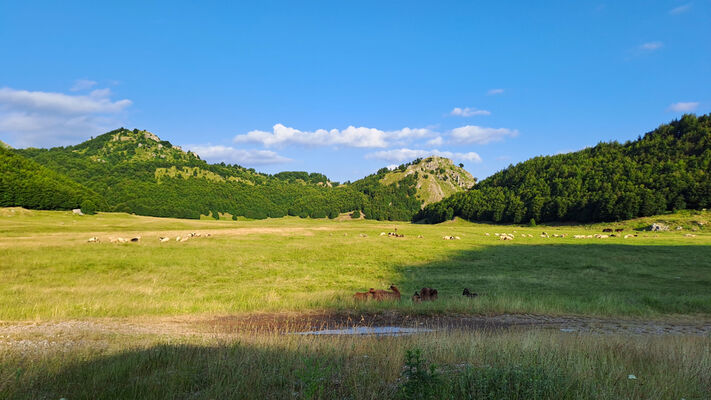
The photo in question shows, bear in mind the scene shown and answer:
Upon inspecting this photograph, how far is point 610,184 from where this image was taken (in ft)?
358

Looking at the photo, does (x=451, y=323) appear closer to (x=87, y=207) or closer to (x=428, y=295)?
(x=428, y=295)

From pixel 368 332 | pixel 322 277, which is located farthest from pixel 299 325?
pixel 322 277

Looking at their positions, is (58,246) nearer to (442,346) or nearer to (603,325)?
(442,346)

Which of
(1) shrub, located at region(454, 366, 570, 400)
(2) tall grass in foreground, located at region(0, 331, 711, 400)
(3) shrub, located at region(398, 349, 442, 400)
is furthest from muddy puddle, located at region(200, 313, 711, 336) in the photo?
(3) shrub, located at region(398, 349, 442, 400)

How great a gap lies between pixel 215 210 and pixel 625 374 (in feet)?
642

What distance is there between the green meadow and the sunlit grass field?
0.52 ft

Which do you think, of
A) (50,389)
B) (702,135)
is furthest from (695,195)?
(50,389)

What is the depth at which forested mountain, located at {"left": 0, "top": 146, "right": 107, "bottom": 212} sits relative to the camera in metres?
88.0

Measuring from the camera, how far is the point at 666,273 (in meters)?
29.3

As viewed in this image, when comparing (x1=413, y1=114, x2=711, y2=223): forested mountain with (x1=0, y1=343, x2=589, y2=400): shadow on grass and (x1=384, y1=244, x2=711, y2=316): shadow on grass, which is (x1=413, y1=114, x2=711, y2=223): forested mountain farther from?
(x1=0, y1=343, x2=589, y2=400): shadow on grass

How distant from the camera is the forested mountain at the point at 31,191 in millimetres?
87988

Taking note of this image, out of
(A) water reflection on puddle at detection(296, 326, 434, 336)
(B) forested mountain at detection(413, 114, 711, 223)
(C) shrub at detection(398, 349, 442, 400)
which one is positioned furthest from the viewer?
(B) forested mountain at detection(413, 114, 711, 223)

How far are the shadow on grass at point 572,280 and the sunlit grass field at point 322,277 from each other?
0.08m

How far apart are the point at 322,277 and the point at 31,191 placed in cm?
10192
